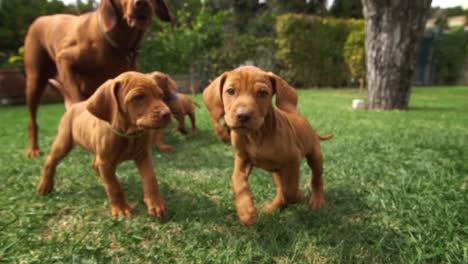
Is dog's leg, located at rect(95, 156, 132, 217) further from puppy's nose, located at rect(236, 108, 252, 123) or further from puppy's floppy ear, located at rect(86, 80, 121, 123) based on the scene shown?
puppy's nose, located at rect(236, 108, 252, 123)

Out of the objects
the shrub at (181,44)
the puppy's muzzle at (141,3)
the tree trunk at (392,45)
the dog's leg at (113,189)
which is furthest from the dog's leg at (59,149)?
the shrub at (181,44)

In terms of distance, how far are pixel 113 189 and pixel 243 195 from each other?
1.04m

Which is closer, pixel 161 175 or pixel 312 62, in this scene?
pixel 161 175

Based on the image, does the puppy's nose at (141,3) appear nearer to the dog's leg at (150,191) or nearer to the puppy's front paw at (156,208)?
the dog's leg at (150,191)

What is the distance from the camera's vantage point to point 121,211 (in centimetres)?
238

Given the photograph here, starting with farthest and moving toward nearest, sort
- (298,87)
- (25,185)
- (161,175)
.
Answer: (298,87)
(161,175)
(25,185)

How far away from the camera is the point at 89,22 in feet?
10.7

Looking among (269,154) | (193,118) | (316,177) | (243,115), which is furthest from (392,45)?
(243,115)

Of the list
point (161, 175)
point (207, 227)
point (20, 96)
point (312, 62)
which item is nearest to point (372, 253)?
point (207, 227)

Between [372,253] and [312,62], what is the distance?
1850cm

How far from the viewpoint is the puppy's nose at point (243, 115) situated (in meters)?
1.77

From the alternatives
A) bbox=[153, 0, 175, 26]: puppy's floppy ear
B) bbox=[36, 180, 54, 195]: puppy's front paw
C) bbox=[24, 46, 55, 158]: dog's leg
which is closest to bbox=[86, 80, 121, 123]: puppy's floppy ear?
bbox=[36, 180, 54, 195]: puppy's front paw

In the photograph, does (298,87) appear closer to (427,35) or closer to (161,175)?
(427,35)

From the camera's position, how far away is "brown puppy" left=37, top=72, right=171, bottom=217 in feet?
6.91
